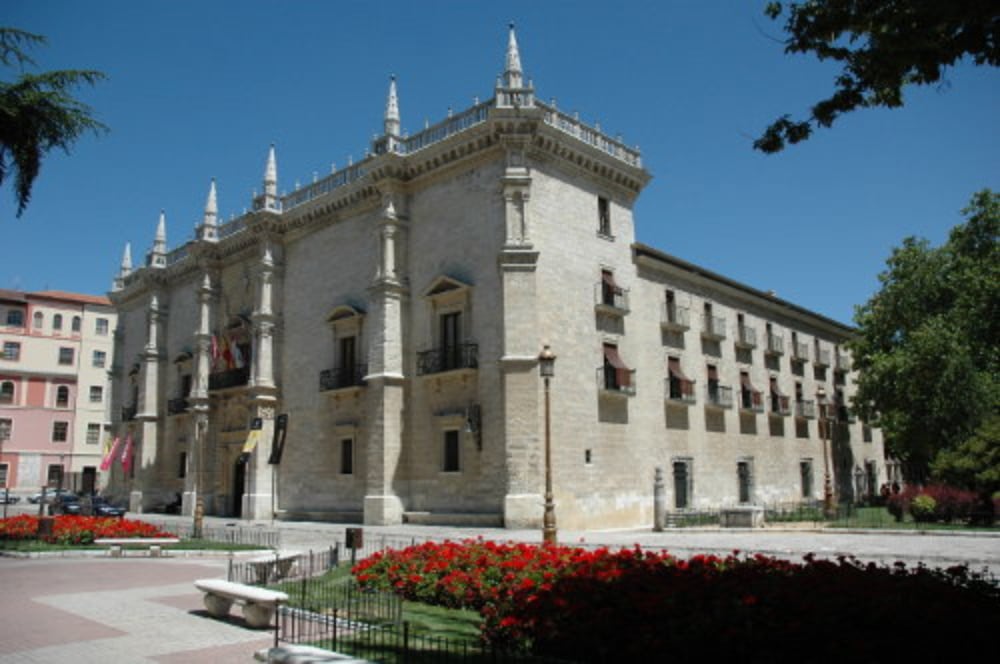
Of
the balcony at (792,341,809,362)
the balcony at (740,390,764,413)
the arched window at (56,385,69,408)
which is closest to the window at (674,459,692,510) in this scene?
the balcony at (740,390,764,413)

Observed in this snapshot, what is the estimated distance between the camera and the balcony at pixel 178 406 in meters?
41.1

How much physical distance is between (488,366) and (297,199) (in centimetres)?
1526

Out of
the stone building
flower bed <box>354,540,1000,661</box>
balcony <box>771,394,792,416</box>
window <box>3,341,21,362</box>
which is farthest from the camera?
window <box>3,341,21,362</box>

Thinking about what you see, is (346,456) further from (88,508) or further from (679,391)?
(88,508)

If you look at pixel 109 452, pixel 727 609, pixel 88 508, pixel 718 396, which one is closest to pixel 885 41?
pixel 727 609

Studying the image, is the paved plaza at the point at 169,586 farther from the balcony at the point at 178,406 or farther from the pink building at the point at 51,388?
the pink building at the point at 51,388

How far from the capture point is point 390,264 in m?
29.1

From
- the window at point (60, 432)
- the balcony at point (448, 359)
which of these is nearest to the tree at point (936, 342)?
the balcony at point (448, 359)

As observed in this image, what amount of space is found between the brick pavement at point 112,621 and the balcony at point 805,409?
33.3m

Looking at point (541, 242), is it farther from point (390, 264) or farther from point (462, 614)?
point (462, 614)

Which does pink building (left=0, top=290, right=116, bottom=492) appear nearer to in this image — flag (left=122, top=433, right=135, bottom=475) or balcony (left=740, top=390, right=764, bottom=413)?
flag (left=122, top=433, right=135, bottom=475)

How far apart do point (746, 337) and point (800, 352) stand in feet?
21.0

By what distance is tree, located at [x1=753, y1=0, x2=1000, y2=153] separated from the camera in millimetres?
7250

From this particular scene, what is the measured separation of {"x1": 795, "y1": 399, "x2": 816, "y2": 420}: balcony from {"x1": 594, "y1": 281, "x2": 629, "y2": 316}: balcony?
1693cm
